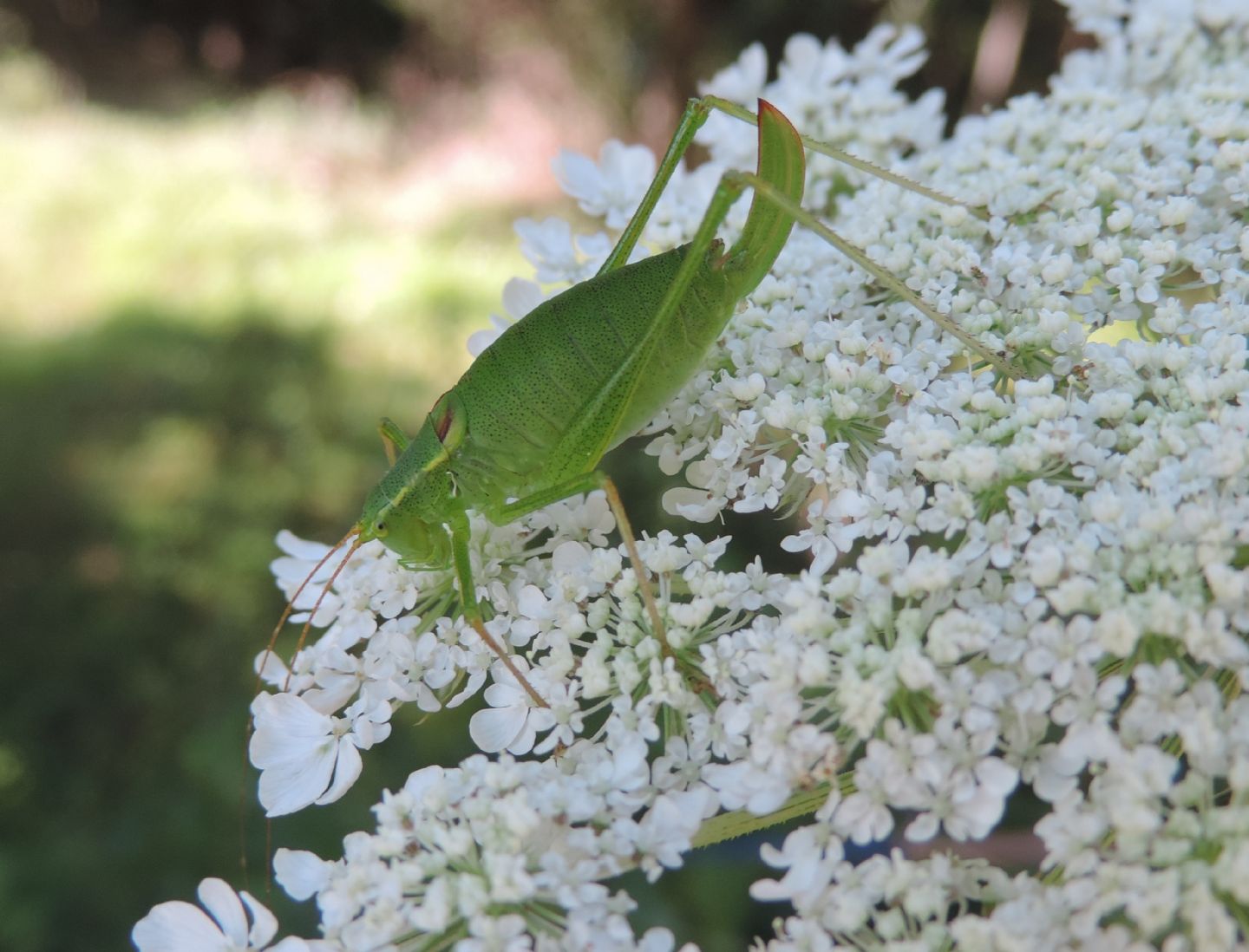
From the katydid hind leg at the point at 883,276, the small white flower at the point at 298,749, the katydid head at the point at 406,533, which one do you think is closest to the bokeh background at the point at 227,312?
the small white flower at the point at 298,749

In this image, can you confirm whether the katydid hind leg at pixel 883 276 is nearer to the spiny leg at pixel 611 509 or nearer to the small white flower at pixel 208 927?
the spiny leg at pixel 611 509

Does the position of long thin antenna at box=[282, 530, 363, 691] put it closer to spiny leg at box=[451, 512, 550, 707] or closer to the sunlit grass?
spiny leg at box=[451, 512, 550, 707]

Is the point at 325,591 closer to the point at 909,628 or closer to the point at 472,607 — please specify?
the point at 472,607

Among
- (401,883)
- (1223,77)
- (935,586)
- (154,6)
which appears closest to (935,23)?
(1223,77)

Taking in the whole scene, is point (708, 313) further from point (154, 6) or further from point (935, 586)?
point (154, 6)

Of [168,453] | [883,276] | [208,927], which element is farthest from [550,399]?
[168,453]
